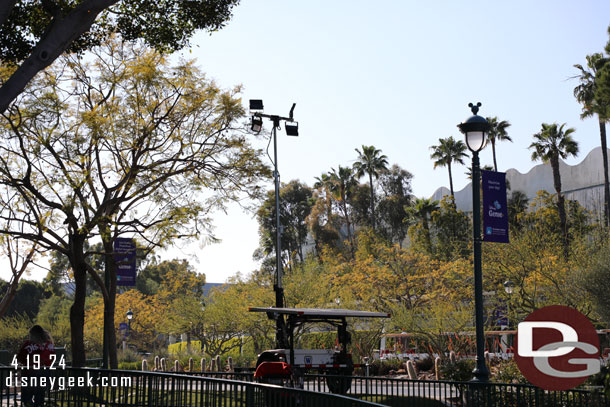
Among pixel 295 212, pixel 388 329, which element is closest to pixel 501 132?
pixel 295 212

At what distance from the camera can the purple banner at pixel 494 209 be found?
15328mm

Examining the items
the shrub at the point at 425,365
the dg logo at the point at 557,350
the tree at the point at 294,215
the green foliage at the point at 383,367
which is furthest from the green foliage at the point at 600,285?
the tree at the point at 294,215

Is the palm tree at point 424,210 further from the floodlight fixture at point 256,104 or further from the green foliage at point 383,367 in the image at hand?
the floodlight fixture at point 256,104

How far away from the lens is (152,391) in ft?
37.4

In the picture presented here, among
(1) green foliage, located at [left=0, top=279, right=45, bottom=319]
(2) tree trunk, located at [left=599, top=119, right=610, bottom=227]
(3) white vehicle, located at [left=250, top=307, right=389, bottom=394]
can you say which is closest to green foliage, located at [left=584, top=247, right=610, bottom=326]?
(3) white vehicle, located at [left=250, top=307, right=389, bottom=394]

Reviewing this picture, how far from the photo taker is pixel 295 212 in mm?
83750

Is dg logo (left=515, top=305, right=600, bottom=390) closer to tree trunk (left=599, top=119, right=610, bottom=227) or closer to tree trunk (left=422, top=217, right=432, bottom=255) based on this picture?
tree trunk (left=599, top=119, right=610, bottom=227)

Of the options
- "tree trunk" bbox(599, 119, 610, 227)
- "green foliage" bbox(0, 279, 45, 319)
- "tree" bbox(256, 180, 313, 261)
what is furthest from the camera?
"green foliage" bbox(0, 279, 45, 319)

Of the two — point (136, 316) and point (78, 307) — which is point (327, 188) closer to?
point (136, 316)

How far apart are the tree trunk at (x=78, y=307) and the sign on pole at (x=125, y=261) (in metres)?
1.31

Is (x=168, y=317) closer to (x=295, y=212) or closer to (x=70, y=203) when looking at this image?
(x=70, y=203)

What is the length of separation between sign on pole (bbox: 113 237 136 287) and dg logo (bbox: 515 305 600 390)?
56.4ft

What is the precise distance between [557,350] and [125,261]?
19383 millimetres

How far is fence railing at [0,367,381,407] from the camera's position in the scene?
9383 mm
